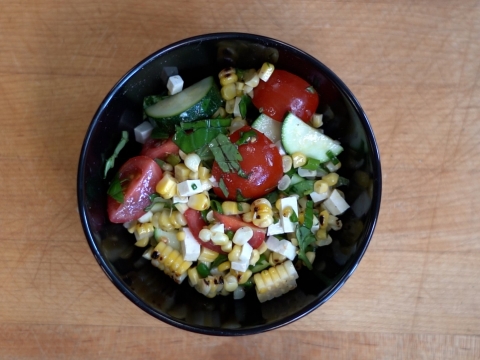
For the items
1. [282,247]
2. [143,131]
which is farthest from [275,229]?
[143,131]

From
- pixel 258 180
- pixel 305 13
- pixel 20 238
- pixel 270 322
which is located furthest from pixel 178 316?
pixel 305 13

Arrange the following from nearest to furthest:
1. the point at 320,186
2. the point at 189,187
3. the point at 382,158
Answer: the point at 189,187 < the point at 320,186 < the point at 382,158

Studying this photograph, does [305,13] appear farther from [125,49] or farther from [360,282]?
→ [360,282]

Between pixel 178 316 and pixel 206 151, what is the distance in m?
0.48

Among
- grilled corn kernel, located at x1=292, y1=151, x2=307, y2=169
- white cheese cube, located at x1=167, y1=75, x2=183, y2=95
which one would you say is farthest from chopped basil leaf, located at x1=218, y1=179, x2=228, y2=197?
white cheese cube, located at x1=167, y1=75, x2=183, y2=95

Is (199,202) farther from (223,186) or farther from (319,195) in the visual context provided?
(319,195)

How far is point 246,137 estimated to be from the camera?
4.26 feet

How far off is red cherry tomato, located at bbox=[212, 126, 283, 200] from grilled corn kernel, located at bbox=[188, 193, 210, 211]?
2.2 inches

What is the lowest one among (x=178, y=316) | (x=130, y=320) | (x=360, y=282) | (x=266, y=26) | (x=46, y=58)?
(x=130, y=320)

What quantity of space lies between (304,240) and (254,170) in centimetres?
28

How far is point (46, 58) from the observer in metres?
1.58

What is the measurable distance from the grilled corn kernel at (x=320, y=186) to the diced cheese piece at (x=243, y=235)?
240 mm

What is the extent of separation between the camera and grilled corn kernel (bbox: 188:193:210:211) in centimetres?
132

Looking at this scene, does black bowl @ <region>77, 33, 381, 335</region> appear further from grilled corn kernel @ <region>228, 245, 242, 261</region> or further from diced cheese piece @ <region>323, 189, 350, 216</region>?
grilled corn kernel @ <region>228, 245, 242, 261</region>
